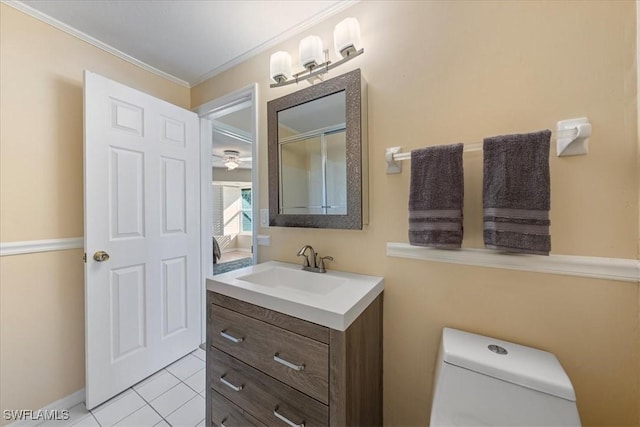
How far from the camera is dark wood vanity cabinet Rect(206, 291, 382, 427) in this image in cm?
79

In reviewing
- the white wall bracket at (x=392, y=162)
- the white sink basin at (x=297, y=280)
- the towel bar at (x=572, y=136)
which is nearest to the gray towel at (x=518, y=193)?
the towel bar at (x=572, y=136)

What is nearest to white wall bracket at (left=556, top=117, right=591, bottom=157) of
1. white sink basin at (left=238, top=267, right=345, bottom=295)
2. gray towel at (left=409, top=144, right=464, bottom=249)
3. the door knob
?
gray towel at (left=409, top=144, right=464, bottom=249)

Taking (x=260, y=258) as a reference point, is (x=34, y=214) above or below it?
above

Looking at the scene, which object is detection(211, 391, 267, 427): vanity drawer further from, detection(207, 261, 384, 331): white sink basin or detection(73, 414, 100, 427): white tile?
detection(73, 414, 100, 427): white tile

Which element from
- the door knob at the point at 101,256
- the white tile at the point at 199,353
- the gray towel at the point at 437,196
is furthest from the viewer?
the white tile at the point at 199,353

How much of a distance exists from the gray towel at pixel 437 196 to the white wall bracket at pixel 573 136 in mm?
298

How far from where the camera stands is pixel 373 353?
1.03 meters

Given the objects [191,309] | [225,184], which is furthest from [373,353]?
[225,184]

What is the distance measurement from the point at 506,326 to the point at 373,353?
1.75ft

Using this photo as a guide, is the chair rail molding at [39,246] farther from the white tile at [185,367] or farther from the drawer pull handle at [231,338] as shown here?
the drawer pull handle at [231,338]

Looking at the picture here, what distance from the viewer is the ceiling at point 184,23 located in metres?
1.24

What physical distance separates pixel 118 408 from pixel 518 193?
7.64 feet

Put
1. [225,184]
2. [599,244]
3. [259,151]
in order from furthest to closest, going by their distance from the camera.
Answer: [225,184] → [259,151] → [599,244]

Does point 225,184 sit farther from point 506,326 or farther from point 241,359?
point 506,326
